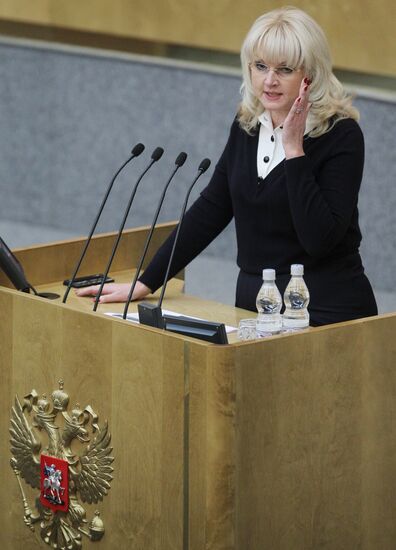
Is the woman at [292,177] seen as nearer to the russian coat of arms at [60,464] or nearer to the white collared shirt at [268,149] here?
the white collared shirt at [268,149]

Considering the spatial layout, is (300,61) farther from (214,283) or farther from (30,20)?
(30,20)

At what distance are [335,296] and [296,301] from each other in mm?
312

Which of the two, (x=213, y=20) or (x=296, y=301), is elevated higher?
(x=213, y=20)

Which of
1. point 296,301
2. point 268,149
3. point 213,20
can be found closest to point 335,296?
point 296,301

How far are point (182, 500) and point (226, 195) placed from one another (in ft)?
3.67

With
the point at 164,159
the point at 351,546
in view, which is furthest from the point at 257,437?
the point at 164,159

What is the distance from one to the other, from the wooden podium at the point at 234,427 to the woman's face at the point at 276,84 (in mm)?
726

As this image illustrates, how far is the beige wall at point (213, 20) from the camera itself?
19.6ft

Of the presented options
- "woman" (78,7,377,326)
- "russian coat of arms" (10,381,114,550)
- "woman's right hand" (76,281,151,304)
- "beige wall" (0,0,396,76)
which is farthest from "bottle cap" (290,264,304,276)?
"beige wall" (0,0,396,76)

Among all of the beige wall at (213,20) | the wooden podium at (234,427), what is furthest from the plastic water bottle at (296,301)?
the beige wall at (213,20)

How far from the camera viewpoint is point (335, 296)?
367 cm

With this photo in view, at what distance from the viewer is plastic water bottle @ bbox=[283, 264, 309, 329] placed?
133 inches

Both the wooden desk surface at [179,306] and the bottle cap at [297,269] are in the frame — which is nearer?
the bottle cap at [297,269]

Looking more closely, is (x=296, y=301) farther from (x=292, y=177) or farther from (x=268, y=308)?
(x=292, y=177)
